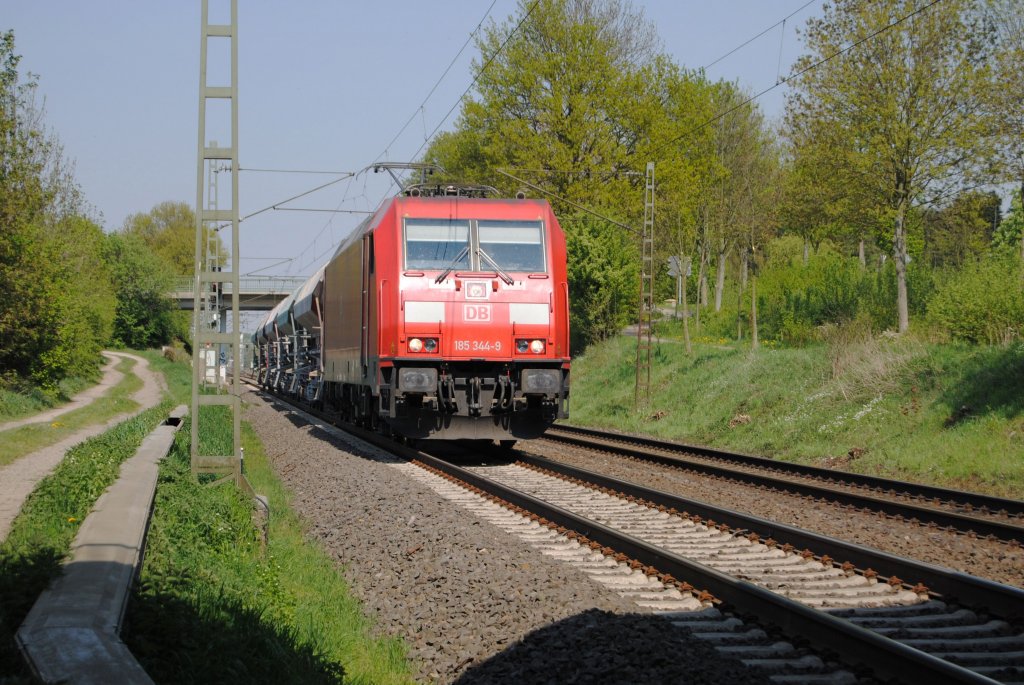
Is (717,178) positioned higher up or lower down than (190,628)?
higher up

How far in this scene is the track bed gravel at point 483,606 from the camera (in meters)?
5.38

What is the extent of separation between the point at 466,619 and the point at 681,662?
171 centimetres

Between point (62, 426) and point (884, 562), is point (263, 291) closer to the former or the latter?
point (62, 426)

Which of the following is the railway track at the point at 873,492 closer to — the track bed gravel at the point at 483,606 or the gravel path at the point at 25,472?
the track bed gravel at the point at 483,606

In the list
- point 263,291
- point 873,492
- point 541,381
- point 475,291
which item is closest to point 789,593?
point 873,492

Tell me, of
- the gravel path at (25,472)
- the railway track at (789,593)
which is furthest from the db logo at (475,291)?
the gravel path at (25,472)

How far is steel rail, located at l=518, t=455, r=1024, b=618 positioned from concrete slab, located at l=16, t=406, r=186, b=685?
16.4 feet

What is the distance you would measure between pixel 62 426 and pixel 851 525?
60.6 feet

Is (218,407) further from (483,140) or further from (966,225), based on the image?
(966,225)

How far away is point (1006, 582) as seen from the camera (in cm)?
763

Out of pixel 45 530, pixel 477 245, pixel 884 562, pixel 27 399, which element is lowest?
pixel 884 562

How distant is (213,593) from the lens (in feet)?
21.0

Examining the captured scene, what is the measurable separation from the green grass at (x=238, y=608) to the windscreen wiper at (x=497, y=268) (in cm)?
593

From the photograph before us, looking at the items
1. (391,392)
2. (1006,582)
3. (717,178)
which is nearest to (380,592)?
(1006,582)
